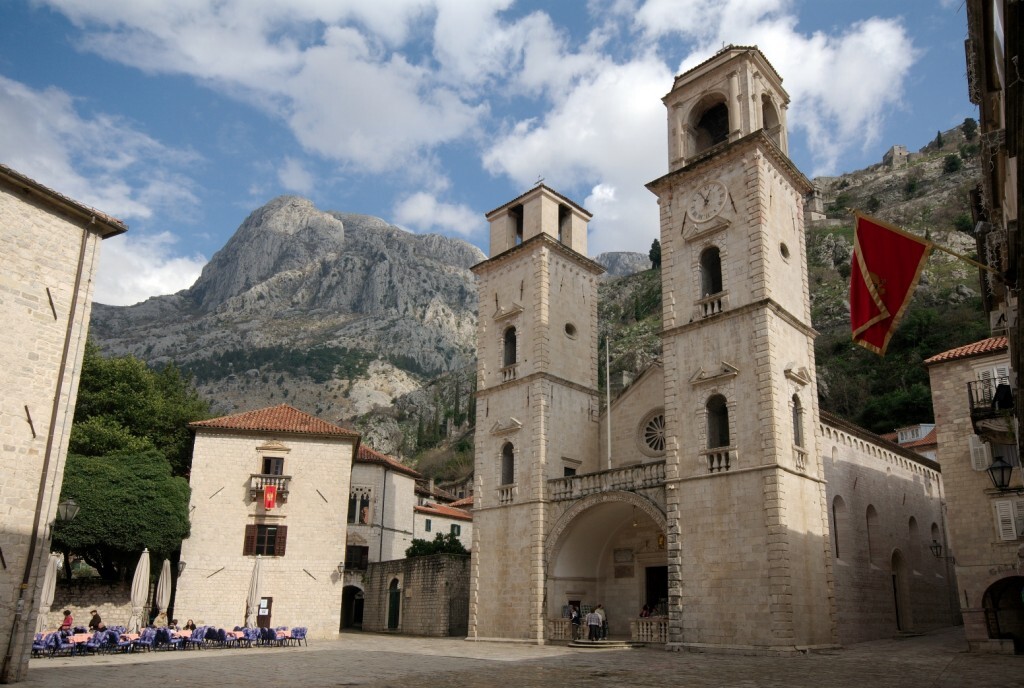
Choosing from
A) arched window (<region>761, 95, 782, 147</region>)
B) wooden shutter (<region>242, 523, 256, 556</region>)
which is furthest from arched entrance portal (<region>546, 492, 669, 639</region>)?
arched window (<region>761, 95, 782, 147</region>)

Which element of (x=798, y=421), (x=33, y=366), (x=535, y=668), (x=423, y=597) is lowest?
(x=535, y=668)

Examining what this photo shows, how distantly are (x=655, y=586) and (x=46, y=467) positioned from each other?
20520 millimetres

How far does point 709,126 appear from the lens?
2883 centimetres

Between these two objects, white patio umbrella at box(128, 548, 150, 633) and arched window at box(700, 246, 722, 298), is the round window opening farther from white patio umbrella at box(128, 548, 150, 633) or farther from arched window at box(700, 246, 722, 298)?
white patio umbrella at box(128, 548, 150, 633)

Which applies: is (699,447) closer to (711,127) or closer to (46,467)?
(711,127)

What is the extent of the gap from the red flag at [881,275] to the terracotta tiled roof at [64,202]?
15514 millimetres

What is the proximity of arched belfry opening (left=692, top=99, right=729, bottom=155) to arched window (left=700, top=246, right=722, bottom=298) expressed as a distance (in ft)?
14.0

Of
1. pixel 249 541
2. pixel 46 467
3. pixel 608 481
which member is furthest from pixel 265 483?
pixel 46 467

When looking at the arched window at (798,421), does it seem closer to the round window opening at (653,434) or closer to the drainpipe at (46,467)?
the round window opening at (653,434)

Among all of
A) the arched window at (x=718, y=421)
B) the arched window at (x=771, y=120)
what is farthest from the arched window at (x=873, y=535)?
the arched window at (x=771, y=120)

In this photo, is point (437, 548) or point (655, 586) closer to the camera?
point (655, 586)

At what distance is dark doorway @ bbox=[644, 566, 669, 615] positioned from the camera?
2775 centimetres

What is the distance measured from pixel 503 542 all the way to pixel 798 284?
14.4m

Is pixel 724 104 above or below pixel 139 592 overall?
above
